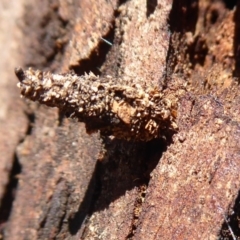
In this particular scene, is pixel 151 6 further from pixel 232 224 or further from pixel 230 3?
pixel 232 224

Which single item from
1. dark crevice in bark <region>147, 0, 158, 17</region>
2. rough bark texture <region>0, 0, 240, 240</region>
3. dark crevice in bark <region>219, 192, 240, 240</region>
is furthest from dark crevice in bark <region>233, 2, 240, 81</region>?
dark crevice in bark <region>219, 192, 240, 240</region>

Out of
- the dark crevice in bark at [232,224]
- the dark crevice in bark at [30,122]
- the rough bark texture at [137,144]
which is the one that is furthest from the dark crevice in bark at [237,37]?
the dark crevice in bark at [30,122]

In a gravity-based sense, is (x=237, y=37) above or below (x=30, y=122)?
above

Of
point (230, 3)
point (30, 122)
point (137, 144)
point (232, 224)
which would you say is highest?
point (230, 3)

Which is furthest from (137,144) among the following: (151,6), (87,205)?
(151,6)

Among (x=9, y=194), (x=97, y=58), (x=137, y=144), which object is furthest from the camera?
(x=9, y=194)

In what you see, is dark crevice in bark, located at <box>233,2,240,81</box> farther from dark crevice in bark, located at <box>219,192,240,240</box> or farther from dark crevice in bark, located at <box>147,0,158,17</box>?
dark crevice in bark, located at <box>219,192,240,240</box>

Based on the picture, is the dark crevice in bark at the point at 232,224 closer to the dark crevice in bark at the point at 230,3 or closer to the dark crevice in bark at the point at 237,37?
the dark crevice in bark at the point at 237,37
